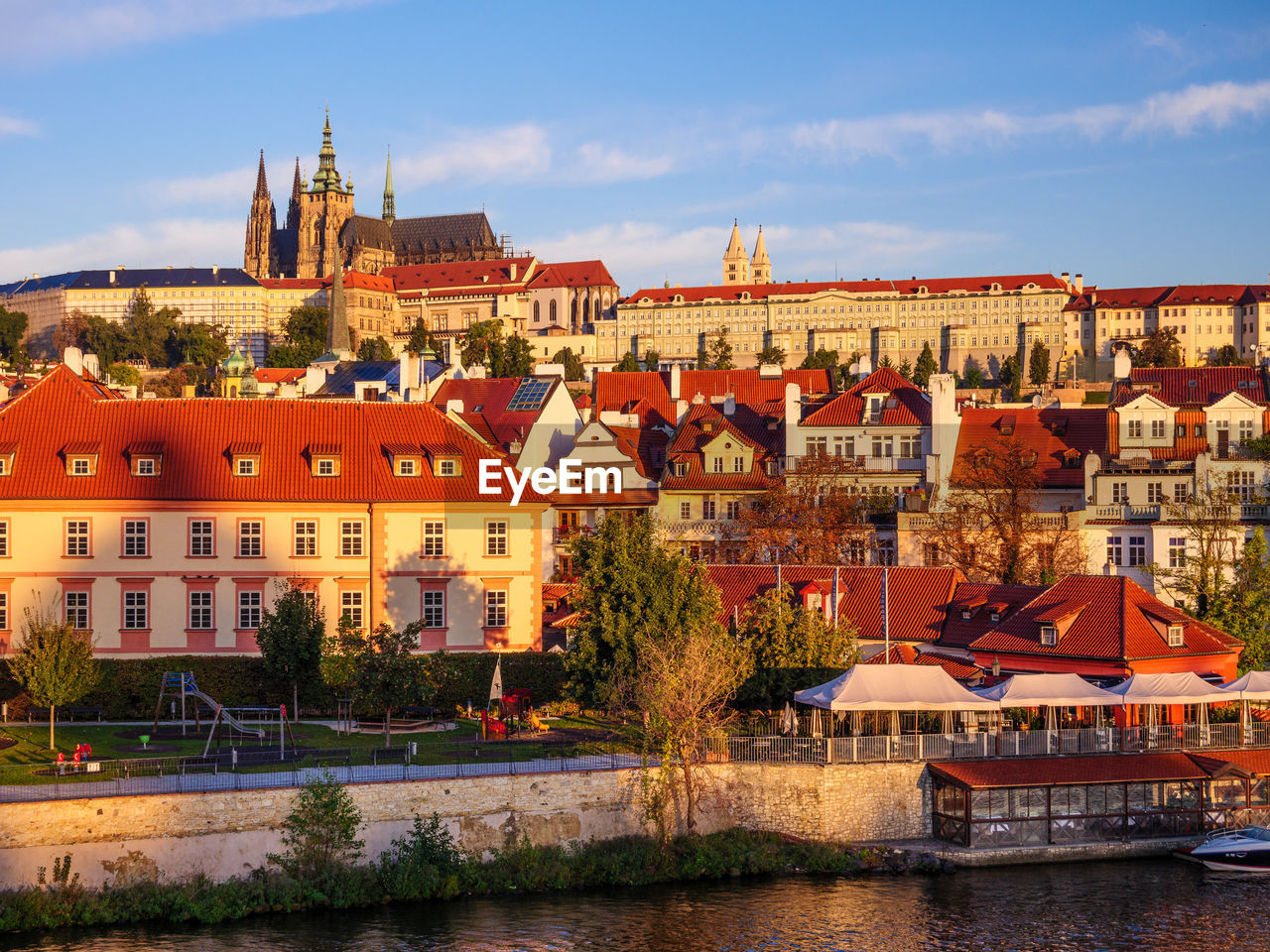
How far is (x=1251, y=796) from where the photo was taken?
4403cm

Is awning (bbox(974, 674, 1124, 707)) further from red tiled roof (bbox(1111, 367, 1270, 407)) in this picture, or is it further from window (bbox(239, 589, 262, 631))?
red tiled roof (bbox(1111, 367, 1270, 407))

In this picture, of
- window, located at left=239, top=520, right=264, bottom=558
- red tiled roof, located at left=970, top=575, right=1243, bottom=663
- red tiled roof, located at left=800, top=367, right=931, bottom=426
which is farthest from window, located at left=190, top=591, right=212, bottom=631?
red tiled roof, located at left=800, top=367, right=931, bottom=426

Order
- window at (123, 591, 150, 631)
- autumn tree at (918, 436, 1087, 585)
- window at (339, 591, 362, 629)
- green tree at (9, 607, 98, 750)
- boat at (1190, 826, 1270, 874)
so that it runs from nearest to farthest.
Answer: boat at (1190, 826, 1270, 874), green tree at (9, 607, 98, 750), window at (123, 591, 150, 631), window at (339, 591, 362, 629), autumn tree at (918, 436, 1087, 585)

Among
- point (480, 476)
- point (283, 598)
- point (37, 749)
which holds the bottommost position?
point (37, 749)

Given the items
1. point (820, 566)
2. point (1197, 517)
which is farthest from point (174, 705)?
point (1197, 517)

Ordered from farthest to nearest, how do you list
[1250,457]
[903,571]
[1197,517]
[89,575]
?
[1250,457] → [1197,517] → [903,571] → [89,575]

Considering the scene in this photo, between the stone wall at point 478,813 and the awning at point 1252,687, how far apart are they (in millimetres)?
10196

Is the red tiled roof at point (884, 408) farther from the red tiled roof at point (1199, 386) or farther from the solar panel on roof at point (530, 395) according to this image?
the solar panel on roof at point (530, 395)

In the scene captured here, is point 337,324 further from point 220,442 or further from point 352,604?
point 352,604

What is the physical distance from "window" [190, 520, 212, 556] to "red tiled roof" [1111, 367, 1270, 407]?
41.9 metres

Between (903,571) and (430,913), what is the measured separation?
2425cm

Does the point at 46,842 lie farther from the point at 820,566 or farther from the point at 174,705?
the point at 820,566

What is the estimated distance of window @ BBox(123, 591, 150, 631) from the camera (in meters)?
51.3

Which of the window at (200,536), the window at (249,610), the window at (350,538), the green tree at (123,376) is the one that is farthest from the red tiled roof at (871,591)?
the green tree at (123,376)
